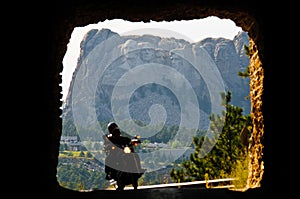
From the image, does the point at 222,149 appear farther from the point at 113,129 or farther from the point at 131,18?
the point at 131,18

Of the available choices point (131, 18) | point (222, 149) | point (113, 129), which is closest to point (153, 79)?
point (222, 149)

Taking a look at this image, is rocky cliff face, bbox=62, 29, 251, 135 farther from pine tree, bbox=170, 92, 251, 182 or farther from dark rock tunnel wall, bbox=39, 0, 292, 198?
dark rock tunnel wall, bbox=39, 0, 292, 198

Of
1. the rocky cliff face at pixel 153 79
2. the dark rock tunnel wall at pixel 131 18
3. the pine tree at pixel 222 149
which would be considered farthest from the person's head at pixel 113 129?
the rocky cliff face at pixel 153 79

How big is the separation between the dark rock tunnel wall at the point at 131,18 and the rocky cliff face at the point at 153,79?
68016 mm

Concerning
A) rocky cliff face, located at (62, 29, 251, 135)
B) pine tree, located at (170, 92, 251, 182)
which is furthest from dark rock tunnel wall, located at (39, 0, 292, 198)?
rocky cliff face, located at (62, 29, 251, 135)

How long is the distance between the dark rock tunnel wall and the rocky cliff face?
223 feet

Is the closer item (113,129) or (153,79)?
(113,129)

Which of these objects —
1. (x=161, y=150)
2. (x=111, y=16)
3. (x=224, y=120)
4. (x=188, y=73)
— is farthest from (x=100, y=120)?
(x=111, y=16)

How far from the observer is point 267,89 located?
3959mm

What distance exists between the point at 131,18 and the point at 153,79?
90917 millimetres

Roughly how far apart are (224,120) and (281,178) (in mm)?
10864

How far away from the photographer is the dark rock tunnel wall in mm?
3844

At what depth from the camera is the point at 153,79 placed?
9538 cm

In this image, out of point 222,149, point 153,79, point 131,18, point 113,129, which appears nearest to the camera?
point 131,18
